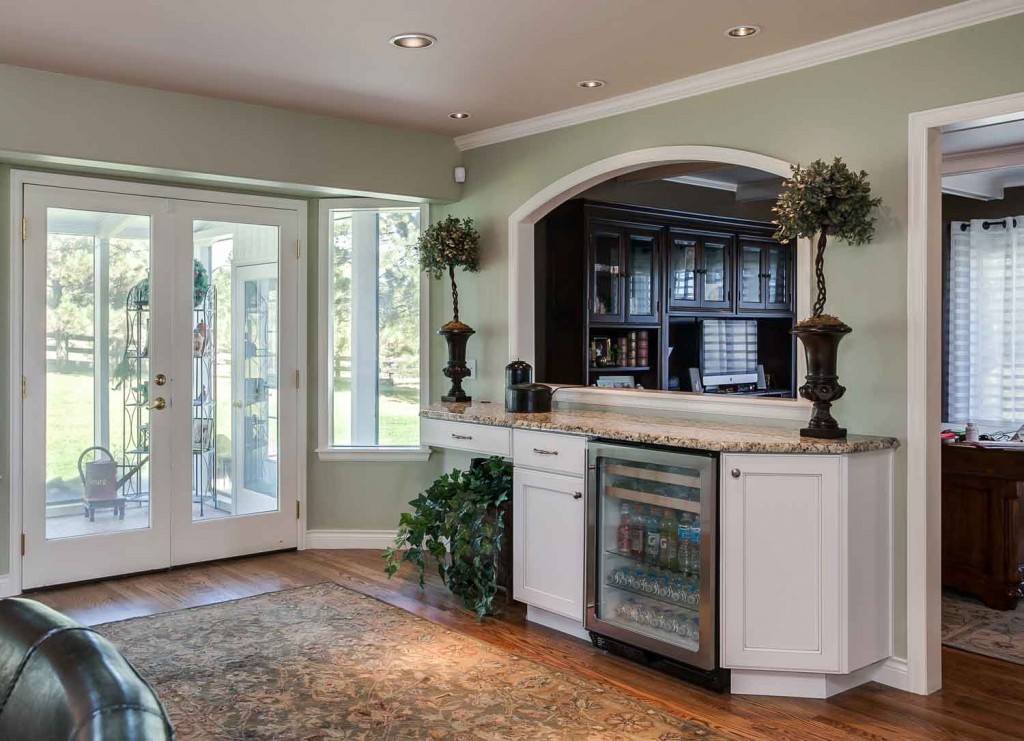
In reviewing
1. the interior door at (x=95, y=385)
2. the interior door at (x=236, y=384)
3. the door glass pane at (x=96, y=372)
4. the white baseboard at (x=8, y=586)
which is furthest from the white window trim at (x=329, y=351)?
the white baseboard at (x=8, y=586)

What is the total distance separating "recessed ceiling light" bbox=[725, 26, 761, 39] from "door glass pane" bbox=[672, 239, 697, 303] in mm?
2944

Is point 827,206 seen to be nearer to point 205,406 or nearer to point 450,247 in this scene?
point 450,247

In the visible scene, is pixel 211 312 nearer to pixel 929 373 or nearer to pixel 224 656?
pixel 224 656

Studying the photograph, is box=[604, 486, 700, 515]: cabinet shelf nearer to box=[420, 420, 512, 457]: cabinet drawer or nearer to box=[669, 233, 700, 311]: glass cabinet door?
box=[420, 420, 512, 457]: cabinet drawer

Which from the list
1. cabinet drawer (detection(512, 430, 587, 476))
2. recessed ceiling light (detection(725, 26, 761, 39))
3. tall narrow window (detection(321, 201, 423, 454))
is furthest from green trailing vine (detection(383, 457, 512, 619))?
recessed ceiling light (detection(725, 26, 761, 39))

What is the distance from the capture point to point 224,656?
363cm

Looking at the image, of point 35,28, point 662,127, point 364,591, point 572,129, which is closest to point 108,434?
point 364,591

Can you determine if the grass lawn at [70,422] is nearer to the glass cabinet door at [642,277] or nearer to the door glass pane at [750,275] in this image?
the glass cabinet door at [642,277]

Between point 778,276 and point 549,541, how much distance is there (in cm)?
421

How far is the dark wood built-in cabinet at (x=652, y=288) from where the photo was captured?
5.59 m

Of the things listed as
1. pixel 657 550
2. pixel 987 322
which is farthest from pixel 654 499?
pixel 987 322

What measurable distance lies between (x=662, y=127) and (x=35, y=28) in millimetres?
2652

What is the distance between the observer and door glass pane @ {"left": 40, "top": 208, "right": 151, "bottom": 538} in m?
4.57

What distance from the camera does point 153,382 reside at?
16.0 feet
